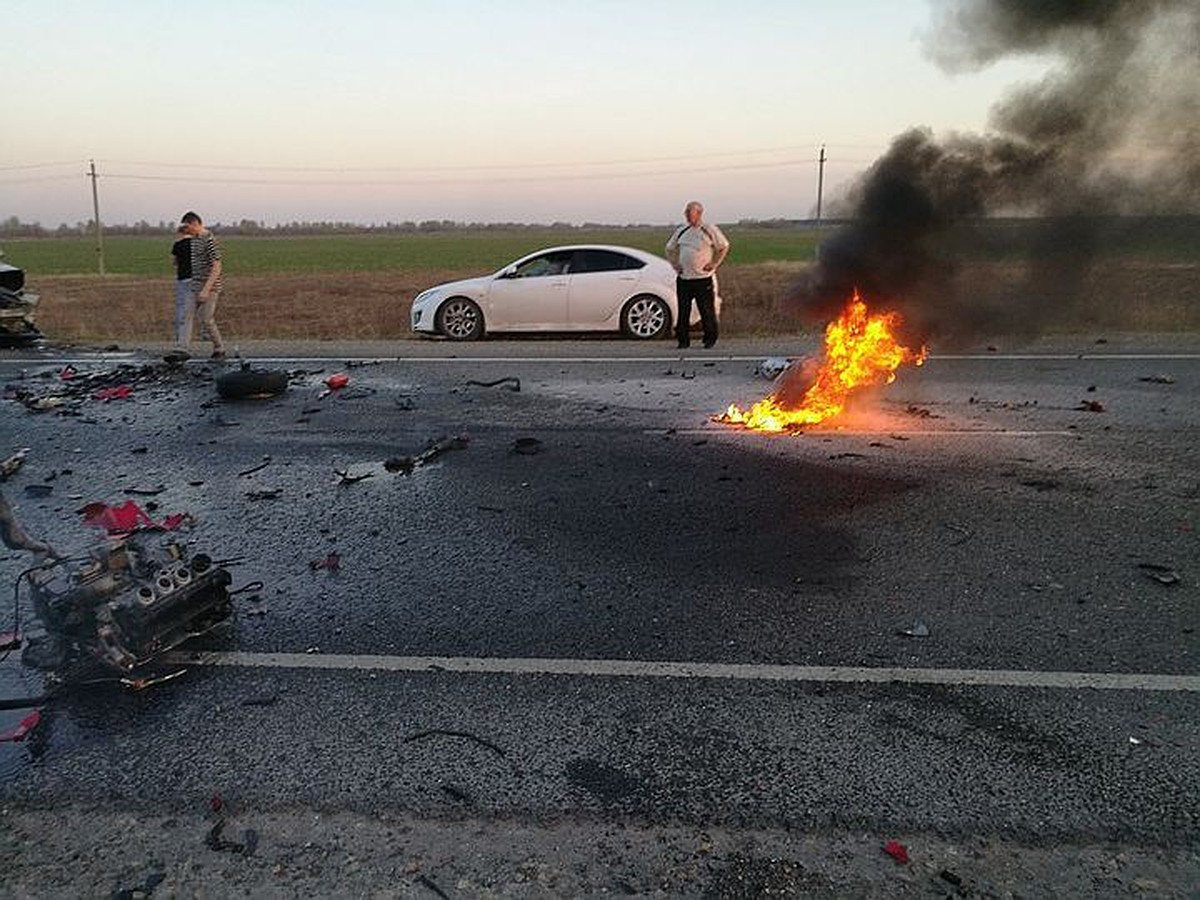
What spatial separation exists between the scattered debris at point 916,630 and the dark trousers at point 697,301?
880cm

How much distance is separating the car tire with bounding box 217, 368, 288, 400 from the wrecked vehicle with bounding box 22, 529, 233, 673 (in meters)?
5.72

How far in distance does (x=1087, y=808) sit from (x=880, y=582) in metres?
1.77

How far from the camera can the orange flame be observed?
764 centimetres

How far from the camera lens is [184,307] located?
1240 cm

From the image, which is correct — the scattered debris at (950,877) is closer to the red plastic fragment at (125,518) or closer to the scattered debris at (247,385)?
the red plastic fragment at (125,518)

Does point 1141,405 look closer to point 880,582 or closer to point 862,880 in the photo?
point 880,582

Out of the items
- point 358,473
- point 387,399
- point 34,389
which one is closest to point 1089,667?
point 358,473

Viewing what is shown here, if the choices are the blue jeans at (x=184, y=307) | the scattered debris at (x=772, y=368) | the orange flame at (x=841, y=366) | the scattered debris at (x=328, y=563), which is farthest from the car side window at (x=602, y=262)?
the scattered debris at (x=328, y=563)

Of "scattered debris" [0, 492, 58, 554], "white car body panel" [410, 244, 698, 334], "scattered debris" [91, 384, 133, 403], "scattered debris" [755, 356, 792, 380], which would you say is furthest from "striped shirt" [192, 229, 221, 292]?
"scattered debris" [0, 492, 58, 554]

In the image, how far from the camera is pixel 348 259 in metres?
58.0

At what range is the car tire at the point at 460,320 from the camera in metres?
14.0

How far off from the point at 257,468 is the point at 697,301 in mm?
7283

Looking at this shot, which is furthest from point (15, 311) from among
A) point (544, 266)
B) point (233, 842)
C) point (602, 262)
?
point (233, 842)

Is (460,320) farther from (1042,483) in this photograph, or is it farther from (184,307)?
(1042,483)
